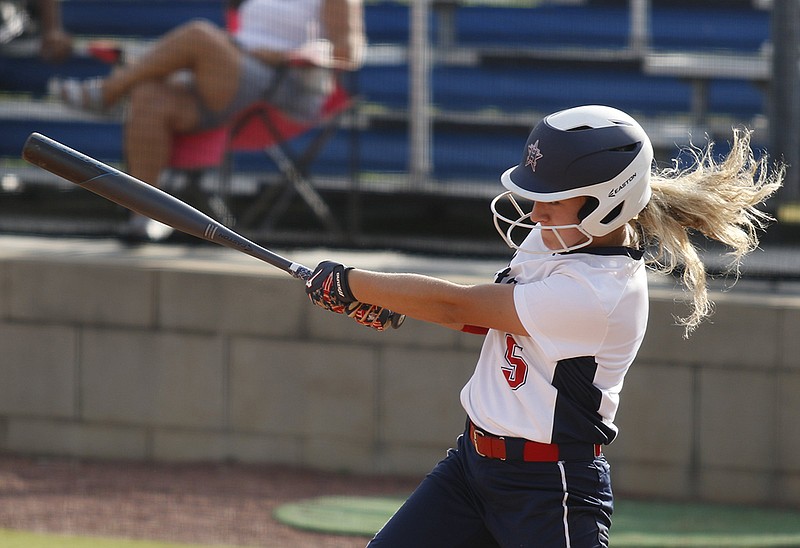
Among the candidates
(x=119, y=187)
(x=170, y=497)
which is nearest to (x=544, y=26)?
(x=170, y=497)

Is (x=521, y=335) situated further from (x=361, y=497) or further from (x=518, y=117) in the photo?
(x=518, y=117)

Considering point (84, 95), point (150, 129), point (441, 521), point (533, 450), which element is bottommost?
point (441, 521)

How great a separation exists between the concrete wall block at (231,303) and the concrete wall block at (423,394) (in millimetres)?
462

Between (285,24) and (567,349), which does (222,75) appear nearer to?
(285,24)

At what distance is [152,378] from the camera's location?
5.45 meters

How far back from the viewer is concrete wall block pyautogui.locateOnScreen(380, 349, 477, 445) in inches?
203

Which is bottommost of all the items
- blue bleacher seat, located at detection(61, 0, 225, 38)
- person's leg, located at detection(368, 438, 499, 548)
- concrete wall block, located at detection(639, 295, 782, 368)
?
concrete wall block, located at detection(639, 295, 782, 368)

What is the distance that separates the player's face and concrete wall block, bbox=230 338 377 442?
2586 millimetres

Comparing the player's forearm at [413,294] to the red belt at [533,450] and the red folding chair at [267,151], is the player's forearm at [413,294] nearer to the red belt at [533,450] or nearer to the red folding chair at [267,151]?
the red belt at [533,450]

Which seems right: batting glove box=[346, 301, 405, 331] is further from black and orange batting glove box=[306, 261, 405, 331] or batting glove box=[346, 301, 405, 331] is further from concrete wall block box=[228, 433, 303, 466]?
concrete wall block box=[228, 433, 303, 466]

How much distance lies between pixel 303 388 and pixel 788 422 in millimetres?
1976

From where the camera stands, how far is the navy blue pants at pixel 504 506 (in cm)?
271

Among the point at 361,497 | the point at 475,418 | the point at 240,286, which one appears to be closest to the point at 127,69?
the point at 240,286

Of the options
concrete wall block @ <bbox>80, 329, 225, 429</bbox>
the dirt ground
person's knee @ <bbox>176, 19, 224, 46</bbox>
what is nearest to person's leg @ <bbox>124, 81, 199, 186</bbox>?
person's knee @ <bbox>176, 19, 224, 46</bbox>
